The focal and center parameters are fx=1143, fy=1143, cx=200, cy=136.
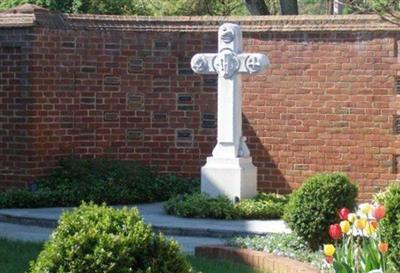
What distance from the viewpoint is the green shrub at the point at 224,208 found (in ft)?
49.1

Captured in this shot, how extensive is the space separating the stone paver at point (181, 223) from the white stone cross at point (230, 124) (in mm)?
822

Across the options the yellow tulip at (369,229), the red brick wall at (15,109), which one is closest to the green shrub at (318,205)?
the yellow tulip at (369,229)

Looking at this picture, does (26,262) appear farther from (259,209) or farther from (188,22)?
(188,22)

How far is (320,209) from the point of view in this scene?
1128cm

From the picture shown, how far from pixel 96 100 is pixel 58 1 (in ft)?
20.6

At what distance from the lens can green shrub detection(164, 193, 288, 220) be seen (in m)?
15.0

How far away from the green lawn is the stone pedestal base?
3.74 meters

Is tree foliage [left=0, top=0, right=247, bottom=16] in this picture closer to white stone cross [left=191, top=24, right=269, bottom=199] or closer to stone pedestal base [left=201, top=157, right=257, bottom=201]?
white stone cross [left=191, top=24, right=269, bottom=199]

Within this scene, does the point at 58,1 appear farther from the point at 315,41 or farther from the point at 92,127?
the point at 315,41

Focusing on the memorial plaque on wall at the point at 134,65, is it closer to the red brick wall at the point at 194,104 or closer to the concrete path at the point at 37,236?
the red brick wall at the point at 194,104

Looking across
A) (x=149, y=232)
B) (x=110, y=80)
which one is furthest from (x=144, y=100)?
(x=149, y=232)

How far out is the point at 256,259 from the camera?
10.7m

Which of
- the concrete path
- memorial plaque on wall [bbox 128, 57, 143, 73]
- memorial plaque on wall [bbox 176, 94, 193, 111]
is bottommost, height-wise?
the concrete path

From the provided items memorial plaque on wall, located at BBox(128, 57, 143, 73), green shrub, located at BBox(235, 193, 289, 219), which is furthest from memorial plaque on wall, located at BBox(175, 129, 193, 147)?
green shrub, located at BBox(235, 193, 289, 219)
